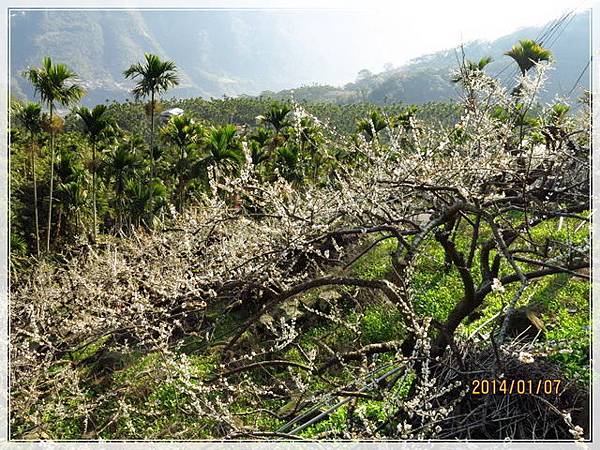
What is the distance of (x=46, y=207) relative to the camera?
69.6 feet

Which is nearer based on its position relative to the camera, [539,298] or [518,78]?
[518,78]

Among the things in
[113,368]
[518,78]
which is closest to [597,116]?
[518,78]

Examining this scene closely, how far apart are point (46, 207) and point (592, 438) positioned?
74.4 ft

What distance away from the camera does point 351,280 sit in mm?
2422

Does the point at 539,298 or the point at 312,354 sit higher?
the point at 312,354

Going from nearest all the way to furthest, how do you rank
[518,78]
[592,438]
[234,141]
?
[592,438] → [518,78] → [234,141]

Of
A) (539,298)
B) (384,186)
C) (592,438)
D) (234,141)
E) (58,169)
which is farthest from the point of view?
(58,169)

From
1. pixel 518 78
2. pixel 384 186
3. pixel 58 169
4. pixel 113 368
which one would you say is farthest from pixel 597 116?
pixel 58 169

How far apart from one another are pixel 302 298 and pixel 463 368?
4.61m

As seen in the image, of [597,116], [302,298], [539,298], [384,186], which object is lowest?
[302,298]

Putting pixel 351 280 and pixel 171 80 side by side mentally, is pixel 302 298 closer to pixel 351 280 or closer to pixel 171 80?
pixel 351 280
